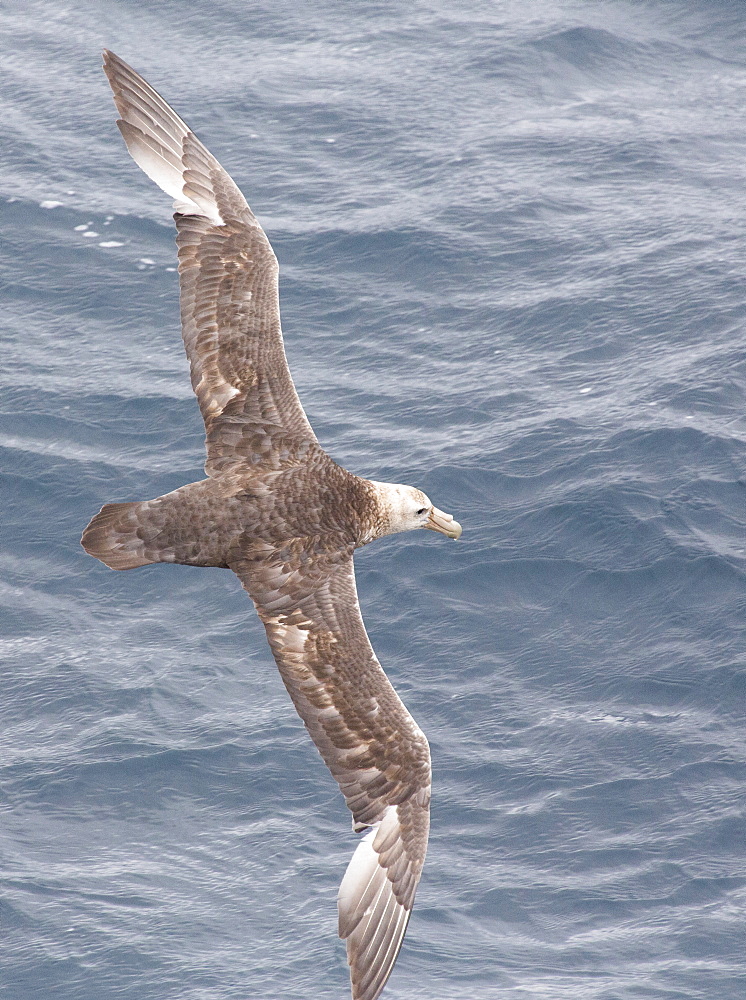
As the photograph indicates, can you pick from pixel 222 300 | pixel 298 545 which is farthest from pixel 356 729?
pixel 222 300

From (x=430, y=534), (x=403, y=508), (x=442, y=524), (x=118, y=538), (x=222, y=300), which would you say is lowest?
(x=118, y=538)

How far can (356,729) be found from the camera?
54.6 feet

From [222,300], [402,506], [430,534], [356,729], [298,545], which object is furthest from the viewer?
[430,534]

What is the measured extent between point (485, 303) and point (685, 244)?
3901mm

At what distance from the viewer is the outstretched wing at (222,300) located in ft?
59.1

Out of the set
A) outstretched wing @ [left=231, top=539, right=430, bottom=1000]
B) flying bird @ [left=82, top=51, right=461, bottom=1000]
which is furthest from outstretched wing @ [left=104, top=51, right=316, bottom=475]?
outstretched wing @ [left=231, top=539, right=430, bottom=1000]

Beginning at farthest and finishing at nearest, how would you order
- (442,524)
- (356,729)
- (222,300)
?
(442,524), (222,300), (356,729)

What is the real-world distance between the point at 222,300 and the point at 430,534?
22.7ft

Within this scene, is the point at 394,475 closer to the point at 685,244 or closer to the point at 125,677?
the point at 125,677

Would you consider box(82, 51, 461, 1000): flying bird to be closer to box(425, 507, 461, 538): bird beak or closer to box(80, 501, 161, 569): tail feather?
box(80, 501, 161, 569): tail feather

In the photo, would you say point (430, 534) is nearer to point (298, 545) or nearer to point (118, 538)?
point (298, 545)

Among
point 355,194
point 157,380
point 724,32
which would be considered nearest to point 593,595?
point 157,380

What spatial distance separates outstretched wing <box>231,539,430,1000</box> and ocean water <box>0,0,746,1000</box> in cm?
478

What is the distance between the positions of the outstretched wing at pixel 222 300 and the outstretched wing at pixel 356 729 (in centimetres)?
138
